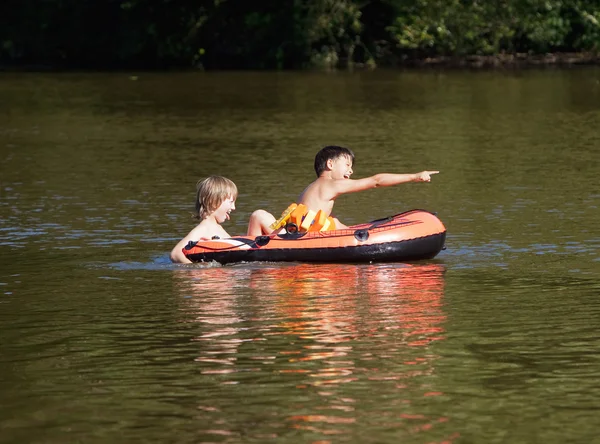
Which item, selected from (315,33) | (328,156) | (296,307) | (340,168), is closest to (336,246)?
(340,168)

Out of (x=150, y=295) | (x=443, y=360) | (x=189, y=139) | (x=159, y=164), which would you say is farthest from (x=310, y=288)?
(x=189, y=139)

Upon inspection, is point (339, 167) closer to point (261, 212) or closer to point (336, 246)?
point (261, 212)

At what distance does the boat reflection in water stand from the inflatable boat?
0.10 m

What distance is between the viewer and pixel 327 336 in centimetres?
848

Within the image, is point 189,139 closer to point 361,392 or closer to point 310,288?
point 310,288

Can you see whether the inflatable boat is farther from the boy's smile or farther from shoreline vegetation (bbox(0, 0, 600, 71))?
shoreline vegetation (bbox(0, 0, 600, 71))

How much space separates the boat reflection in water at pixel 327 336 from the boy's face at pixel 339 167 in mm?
936

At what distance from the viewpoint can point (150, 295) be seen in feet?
33.4

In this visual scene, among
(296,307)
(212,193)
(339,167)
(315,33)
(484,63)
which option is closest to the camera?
(296,307)

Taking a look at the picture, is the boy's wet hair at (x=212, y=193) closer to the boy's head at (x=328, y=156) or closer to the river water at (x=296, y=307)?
the river water at (x=296, y=307)

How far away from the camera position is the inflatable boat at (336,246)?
11438 millimetres

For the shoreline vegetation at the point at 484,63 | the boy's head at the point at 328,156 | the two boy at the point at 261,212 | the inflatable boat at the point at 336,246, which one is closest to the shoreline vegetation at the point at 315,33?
the shoreline vegetation at the point at 484,63

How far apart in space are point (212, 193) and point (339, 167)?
3.35 ft

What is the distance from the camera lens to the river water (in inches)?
269
